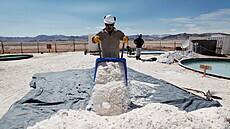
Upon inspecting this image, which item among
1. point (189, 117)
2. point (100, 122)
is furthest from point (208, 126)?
point (100, 122)

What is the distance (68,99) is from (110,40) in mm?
1579

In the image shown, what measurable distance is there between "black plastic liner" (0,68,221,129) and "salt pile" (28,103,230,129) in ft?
2.79

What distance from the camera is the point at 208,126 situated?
1.58 meters

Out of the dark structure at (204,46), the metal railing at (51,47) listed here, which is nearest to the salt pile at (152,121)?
the dark structure at (204,46)

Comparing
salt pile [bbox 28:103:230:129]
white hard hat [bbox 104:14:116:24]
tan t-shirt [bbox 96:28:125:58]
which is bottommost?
salt pile [bbox 28:103:230:129]

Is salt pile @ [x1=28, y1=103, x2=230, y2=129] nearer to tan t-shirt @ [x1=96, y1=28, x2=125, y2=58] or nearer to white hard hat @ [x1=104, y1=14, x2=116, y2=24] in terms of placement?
tan t-shirt @ [x1=96, y1=28, x2=125, y2=58]

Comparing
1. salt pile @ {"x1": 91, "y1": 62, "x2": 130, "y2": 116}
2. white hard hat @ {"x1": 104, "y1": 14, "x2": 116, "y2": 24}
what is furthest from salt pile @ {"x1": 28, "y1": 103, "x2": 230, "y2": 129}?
white hard hat @ {"x1": 104, "y1": 14, "x2": 116, "y2": 24}

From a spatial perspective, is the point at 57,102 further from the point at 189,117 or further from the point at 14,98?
the point at 189,117

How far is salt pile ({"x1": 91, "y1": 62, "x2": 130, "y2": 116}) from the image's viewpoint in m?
2.29

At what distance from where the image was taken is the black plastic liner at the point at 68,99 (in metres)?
2.46

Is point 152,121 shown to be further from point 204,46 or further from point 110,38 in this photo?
point 204,46

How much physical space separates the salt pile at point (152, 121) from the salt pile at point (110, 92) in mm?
394

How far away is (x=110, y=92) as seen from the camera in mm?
2332

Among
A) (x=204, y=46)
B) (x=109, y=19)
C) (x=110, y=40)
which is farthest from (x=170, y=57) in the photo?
(x=109, y=19)
